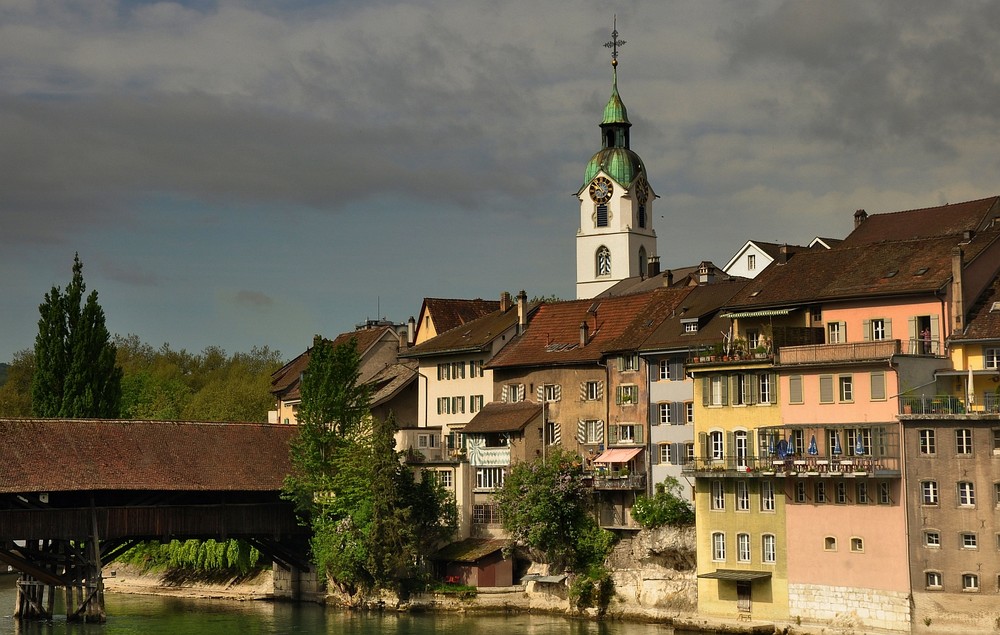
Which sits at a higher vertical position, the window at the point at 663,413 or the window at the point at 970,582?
the window at the point at 663,413

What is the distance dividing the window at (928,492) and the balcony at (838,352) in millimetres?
3874

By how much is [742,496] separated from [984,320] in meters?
9.44

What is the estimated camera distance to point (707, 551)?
5206 centimetres

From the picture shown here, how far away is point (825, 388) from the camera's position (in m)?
49.0

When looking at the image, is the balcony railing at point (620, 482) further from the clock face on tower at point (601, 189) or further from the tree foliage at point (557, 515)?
the clock face on tower at point (601, 189)

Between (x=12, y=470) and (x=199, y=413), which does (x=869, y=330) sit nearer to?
Result: (x=12, y=470)

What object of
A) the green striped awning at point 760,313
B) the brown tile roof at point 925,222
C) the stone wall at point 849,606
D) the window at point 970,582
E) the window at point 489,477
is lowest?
the stone wall at point 849,606

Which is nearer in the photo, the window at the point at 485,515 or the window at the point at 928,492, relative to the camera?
the window at the point at 928,492

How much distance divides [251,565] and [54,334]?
13.3 meters

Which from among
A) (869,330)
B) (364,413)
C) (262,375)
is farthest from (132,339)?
(869,330)

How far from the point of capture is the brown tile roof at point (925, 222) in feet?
189

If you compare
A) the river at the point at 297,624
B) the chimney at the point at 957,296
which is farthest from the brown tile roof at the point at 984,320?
the river at the point at 297,624

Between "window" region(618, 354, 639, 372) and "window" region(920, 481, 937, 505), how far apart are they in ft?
48.6

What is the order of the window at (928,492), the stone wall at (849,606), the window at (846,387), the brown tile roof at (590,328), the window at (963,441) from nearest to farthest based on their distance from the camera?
the window at (963,441)
the window at (928,492)
the stone wall at (849,606)
the window at (846,387)
the brown tile roof at (590,328)
